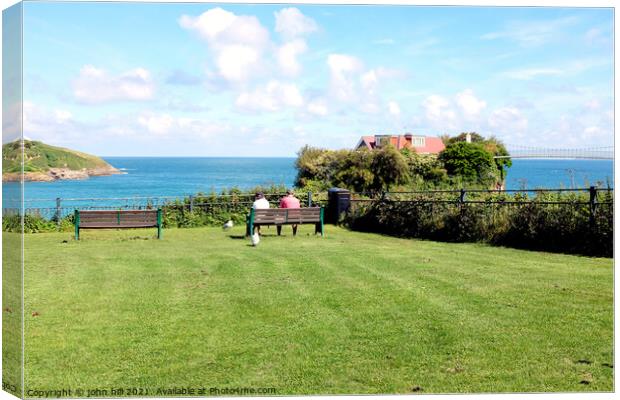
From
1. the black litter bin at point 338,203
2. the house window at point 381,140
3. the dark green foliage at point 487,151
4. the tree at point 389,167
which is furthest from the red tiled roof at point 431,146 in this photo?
the black litter bin at point 338,203

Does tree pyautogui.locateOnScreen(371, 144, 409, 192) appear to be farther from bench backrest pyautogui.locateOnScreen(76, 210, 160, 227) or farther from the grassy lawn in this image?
the grassy lawn

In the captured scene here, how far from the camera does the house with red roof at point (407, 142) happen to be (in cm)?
3166

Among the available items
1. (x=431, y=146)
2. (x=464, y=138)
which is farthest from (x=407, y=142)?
(x=464, y=138)

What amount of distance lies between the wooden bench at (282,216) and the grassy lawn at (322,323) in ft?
9.54

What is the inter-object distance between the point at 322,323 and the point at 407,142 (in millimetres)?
29631

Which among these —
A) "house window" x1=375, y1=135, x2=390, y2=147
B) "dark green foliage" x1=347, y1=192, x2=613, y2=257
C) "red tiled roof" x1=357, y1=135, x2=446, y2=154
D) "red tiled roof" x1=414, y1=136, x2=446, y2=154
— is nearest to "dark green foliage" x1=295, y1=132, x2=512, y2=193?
"house window" x1=375, y1=135, x2=390, y2=147

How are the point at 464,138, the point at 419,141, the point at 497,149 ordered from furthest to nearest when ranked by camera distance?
1. the point at 419,141
2. the point at 464,138
3. the point at 497,149

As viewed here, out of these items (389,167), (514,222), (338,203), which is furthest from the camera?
(389,167)

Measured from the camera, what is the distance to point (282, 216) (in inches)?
503

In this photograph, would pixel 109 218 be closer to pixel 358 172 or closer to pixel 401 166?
pixel 358 172

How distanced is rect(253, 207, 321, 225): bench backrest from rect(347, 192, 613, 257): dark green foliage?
79.5 inches

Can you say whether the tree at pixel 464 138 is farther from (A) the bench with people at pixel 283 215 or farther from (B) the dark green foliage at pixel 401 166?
(A) the bench with people at pixel 283 215

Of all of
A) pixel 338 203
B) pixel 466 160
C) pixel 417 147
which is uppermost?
pixel 417 147

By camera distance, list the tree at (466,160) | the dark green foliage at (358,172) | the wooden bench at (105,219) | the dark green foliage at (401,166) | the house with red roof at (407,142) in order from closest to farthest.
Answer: the wooden bench at (105,219) → the tree at (466,160) → the dark green foliage at (401,166) → the dark green foliage at (358,172) → the house with red roof at (407,142)
